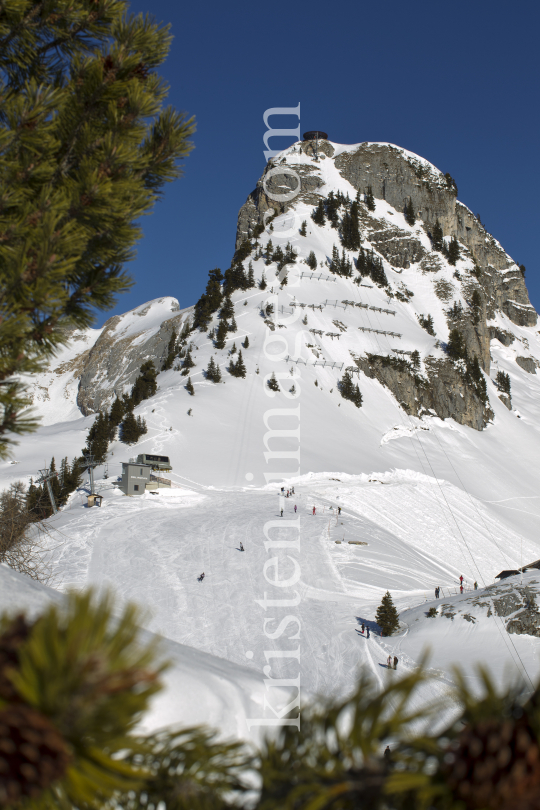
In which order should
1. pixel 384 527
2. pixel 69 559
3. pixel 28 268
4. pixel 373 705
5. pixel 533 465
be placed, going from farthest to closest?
pixel 533 465
pixel 384 527
pixel 69 559
pixel 28 268
pixel 373 705

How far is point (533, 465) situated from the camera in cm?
6238

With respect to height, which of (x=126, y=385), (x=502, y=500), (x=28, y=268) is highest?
(x=126, y=385)

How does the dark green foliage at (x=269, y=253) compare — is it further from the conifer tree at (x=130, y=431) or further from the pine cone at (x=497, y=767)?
the pine cone at (x=497, y=767)

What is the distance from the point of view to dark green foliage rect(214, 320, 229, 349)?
61.4 meters

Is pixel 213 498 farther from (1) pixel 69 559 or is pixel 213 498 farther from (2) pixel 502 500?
(2) pixel 502 500

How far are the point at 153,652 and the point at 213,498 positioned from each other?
32612mm

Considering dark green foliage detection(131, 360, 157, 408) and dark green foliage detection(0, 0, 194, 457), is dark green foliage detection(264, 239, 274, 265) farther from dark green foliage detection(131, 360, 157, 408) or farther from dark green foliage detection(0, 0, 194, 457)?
dark green foliage detection(0, 0, 194, 457)

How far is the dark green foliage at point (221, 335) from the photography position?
6138 centimetres

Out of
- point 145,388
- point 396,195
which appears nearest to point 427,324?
point 396,195

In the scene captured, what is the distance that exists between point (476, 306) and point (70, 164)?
319 ft

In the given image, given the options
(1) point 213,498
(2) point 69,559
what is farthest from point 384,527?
(2) point 69,559

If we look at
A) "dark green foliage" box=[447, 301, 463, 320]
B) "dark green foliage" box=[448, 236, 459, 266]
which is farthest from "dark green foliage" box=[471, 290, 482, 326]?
"dark green foliage" box=[448, 236, 459, 266]

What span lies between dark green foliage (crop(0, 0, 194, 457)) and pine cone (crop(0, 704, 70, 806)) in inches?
83.7

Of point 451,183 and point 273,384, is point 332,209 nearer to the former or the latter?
point 451,183
